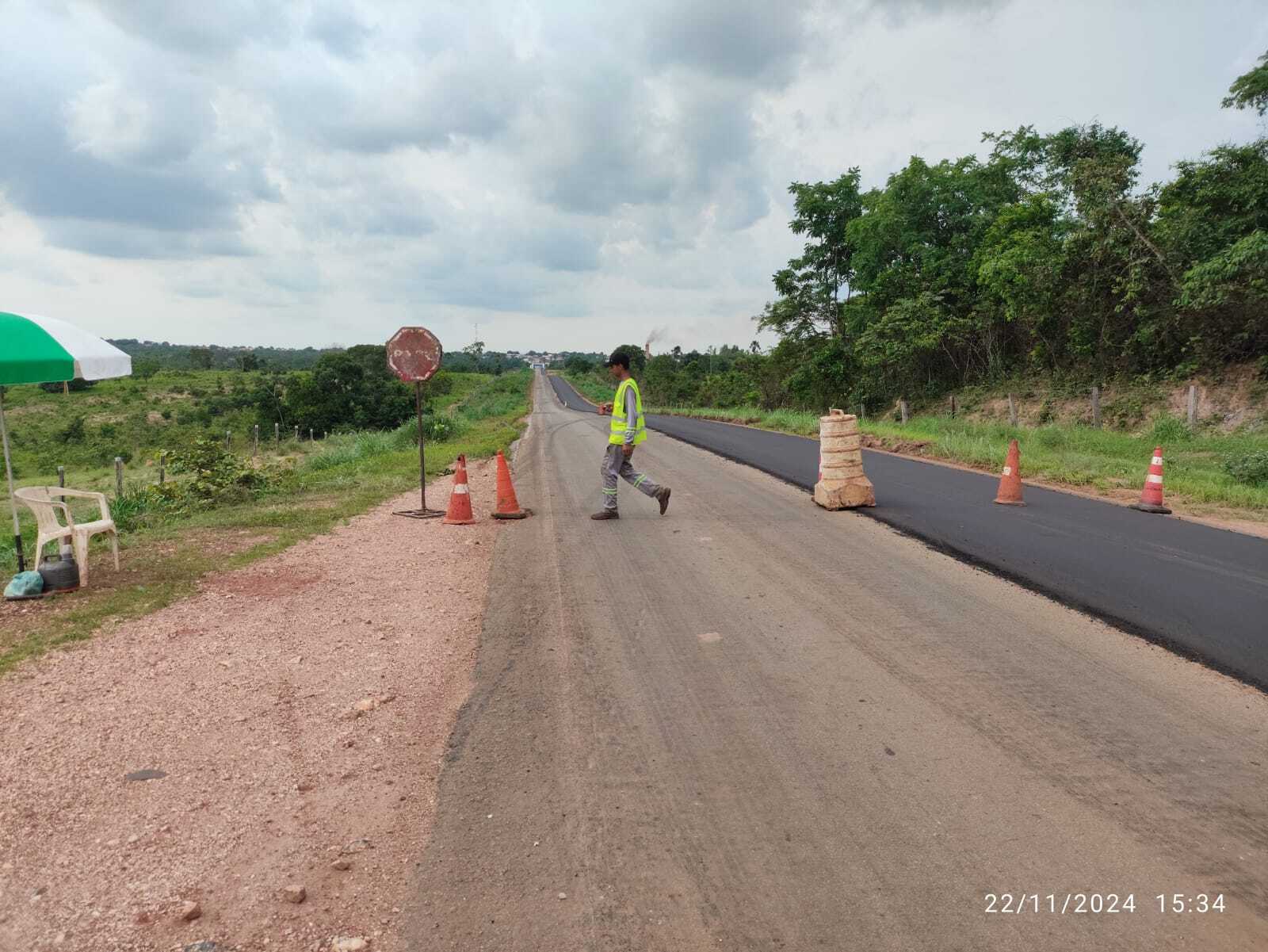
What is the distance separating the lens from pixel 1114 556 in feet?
24.7

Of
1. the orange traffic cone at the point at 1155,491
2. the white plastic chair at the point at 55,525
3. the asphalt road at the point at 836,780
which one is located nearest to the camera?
the asphalt road at the point at 836,780

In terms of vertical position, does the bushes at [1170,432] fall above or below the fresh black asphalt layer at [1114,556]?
above

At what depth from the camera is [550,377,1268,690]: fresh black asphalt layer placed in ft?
17.8

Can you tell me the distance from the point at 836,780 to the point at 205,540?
762 centimetres

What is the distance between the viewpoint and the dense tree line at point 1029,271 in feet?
63.0

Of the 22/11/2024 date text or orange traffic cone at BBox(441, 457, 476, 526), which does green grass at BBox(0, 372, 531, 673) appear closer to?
orange traffic cone at BBox(441, 457, 476, 526)

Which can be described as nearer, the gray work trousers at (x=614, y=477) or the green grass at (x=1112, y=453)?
the gray work trousers at (x=614, y=477)

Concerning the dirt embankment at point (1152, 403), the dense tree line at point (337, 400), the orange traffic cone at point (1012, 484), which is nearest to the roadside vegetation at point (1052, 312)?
the dirt embankment at point (1152, 403)

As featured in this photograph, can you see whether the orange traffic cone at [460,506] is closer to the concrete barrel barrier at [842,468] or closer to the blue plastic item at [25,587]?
the blue plastic item at [25,587]

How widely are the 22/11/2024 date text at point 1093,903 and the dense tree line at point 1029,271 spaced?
62.3ft

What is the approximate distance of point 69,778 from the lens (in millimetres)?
3605

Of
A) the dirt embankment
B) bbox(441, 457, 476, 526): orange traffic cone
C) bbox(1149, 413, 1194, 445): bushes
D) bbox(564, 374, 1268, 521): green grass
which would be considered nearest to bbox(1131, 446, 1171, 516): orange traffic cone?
bbox(564, 374, 1268, 521): green grass

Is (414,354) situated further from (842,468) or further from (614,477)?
(842,468)

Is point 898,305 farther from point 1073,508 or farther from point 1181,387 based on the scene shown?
point 1073,508
